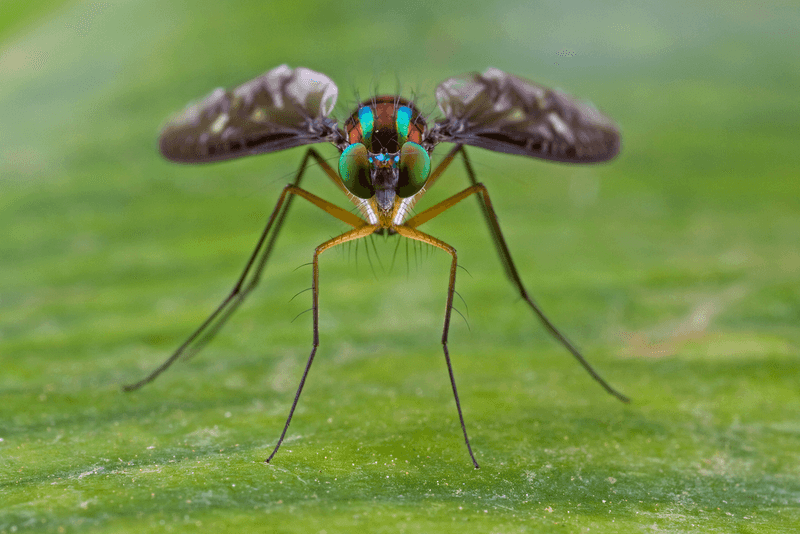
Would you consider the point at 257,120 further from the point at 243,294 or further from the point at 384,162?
the point at 243,294

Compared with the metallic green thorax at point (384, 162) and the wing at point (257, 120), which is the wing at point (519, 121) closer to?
the metallic green thorax at point (384, 162)

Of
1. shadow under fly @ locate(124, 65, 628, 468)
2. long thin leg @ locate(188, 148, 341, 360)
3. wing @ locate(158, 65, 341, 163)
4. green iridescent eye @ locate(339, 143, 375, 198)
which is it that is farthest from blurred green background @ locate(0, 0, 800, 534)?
green iridescent eye @ locate(339, 143, 375, 198)

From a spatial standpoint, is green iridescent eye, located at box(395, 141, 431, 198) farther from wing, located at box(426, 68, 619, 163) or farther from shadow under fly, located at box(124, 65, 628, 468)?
wing, located at box(426, 68, 619, 163)

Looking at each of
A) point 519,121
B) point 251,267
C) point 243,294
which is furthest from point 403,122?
point 243,294

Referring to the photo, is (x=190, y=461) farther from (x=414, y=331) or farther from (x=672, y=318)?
(x=672, y=318)

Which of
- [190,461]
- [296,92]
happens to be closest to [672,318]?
[296,92]
